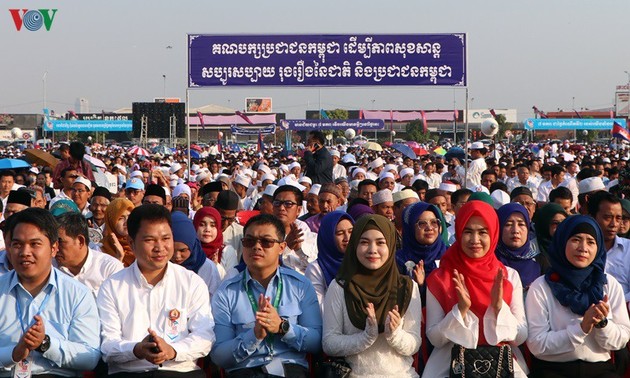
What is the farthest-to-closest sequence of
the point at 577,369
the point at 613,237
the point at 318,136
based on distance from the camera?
the point at 318,136 → the point at 613,237 → the point at 577,369

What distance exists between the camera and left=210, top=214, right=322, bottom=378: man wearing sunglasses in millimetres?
4965

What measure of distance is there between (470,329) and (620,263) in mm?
2052

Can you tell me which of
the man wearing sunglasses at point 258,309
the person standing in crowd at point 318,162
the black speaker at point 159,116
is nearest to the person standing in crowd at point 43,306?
the man wearing sunglasses at point 258,309

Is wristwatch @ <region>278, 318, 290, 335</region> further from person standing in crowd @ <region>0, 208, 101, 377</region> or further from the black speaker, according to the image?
the black speaker

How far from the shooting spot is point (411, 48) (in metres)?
15.7

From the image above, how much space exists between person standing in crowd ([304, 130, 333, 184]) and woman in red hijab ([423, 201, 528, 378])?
332 inches

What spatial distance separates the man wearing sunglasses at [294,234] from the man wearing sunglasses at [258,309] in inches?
59.6

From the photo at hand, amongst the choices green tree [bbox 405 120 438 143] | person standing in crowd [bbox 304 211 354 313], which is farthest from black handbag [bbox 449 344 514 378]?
green tree [bbox 405 120 438 143]

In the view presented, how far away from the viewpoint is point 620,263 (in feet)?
20.8

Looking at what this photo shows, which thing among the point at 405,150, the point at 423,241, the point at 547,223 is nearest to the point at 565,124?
the point at 405,150

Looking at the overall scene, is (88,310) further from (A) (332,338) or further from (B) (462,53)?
(B) (462,53)

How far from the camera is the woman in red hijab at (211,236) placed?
6.76 meters

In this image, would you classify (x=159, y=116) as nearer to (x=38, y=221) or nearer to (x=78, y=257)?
(x=78, y=257)

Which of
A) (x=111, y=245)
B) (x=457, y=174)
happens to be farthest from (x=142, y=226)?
(x=457, y=174)
